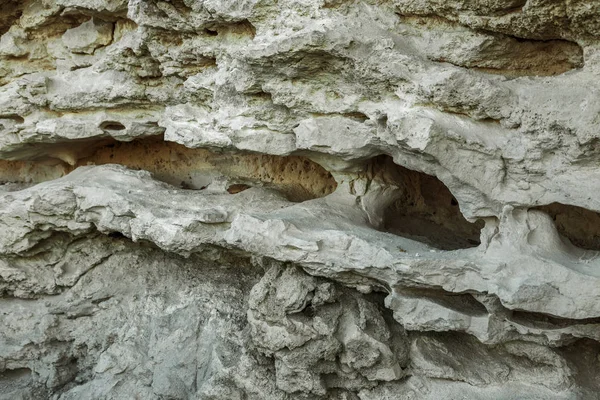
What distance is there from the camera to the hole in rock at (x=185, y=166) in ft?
9.00

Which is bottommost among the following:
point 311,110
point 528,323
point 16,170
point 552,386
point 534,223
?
point 16,170

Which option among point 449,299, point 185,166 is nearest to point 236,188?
point 185,166

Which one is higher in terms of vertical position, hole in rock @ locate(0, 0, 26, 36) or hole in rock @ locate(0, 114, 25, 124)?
hole in rock @ locate(0, 0, 26, 36)

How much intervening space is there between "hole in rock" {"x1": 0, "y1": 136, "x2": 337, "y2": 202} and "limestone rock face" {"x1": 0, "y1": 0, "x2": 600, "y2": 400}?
17mm

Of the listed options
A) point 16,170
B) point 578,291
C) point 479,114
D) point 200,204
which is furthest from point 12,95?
point 578,291

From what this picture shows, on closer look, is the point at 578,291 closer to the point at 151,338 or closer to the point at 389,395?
the point at 389,395

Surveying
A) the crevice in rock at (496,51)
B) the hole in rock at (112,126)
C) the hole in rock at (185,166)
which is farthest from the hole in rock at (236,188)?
the crevice in rock at (496,51)

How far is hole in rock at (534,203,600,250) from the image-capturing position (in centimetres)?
213

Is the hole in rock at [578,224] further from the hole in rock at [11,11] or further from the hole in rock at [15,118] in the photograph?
the hole in rock at [11,11]

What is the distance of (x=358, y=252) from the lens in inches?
80.3

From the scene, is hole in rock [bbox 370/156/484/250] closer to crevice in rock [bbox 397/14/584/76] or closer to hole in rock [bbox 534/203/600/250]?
hole in rock [bbox 534/203/600/250]

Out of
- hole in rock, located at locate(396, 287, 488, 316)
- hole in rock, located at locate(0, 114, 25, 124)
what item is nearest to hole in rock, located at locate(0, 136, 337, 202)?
hole in rock, located at locate(0, 114, 25, 124)

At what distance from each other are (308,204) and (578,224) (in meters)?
1.13

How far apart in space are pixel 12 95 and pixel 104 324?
146cm
